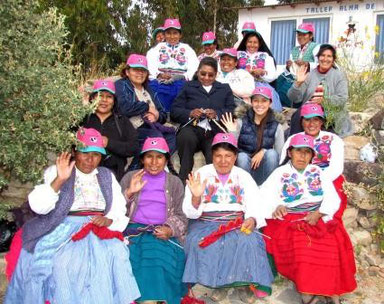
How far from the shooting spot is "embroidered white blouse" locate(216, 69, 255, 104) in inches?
270

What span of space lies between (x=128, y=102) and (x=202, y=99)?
0.97 meters

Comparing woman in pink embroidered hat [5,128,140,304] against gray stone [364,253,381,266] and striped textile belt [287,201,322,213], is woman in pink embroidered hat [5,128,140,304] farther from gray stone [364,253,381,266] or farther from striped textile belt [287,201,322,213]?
gray stone [364,253,381,266]

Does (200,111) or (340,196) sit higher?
(200,111)

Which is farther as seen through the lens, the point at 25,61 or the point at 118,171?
the point at 118,171

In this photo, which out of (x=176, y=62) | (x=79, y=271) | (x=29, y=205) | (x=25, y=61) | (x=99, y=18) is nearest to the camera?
(x=25, y=61)

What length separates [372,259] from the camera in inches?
213

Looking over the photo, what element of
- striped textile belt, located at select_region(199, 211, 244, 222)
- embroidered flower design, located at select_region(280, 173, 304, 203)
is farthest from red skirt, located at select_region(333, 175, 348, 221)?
striped textile belt, located at select_region(199, 211, 244, 222)

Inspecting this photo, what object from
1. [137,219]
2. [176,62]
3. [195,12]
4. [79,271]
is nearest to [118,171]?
[137,219]

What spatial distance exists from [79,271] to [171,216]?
1.12 metres

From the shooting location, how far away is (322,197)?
4.77 metres

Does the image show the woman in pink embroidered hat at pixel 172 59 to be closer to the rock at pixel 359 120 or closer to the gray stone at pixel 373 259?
the rock at pixel 359 120

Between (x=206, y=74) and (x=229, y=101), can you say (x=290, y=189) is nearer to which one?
(x=229, y=101)

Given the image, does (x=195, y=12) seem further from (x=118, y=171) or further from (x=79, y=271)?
(x=79, y=271)

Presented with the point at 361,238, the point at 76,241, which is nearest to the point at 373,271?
the point at 361,238
